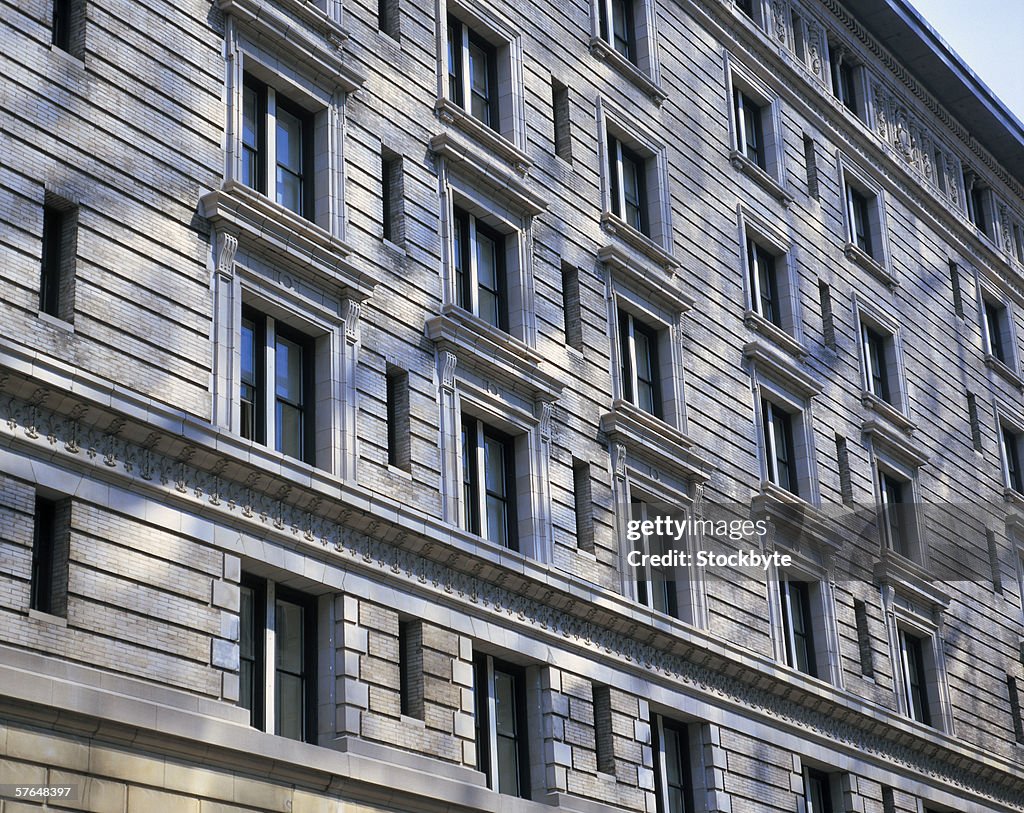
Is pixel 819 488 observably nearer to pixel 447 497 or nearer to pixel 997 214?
pixel 447 497

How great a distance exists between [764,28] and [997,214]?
16289 millimetres

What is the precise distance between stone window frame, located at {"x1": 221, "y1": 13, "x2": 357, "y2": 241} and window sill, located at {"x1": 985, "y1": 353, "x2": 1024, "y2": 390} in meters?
29.0

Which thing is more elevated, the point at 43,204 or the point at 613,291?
the point at 613,291

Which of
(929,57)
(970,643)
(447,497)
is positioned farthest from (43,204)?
(929,57)

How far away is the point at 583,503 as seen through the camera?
32.4m

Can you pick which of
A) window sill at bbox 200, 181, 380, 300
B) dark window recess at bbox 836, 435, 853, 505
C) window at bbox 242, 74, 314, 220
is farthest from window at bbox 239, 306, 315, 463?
dark window recess at bbox 836, 435, 853, 505

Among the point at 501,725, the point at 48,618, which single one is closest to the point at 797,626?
the point at 501,725

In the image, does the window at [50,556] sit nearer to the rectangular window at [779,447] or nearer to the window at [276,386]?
the window at [276,386]

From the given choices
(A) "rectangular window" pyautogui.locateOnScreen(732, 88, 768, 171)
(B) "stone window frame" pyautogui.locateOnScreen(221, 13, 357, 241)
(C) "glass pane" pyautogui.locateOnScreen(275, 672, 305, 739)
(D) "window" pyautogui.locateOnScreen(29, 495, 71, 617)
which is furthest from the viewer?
(A) "rectangular window" pyautogui.locateOnScreen(732, 88, 768, 171)

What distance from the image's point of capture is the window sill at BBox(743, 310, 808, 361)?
3969 centimetres

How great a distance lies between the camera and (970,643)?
45.2 meters

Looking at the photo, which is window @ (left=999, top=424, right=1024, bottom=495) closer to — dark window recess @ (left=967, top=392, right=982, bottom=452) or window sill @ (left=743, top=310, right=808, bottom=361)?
dark window recess @ (left=967, top=392, right=982, bottom=452)

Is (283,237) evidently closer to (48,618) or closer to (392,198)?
(392,198)

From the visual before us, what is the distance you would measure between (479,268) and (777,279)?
41.3ft
